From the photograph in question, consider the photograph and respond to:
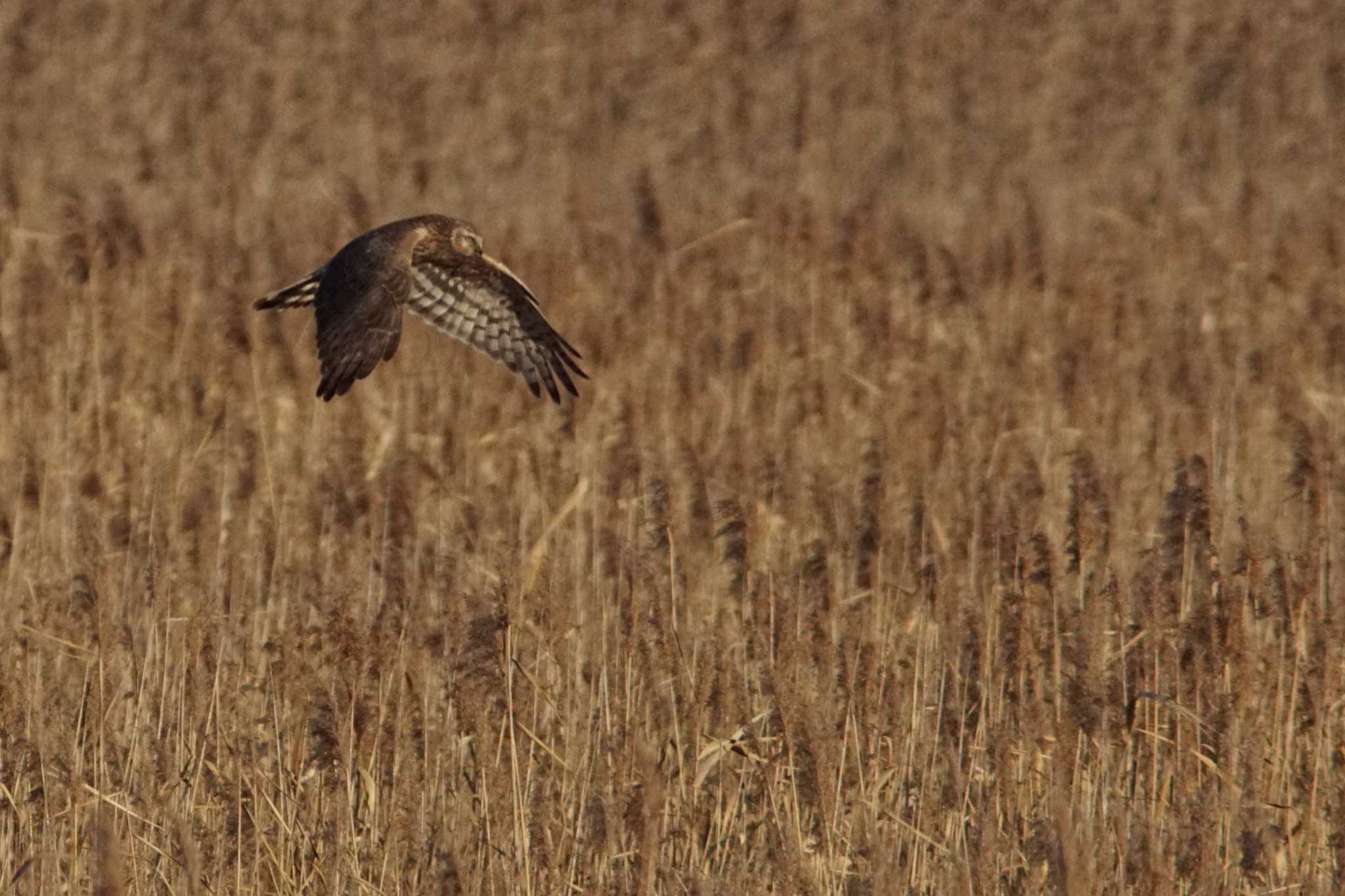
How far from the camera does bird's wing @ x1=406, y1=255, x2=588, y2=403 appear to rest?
4.88 metres

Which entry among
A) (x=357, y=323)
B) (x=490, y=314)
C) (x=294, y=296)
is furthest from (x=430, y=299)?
(x=357, y=323)

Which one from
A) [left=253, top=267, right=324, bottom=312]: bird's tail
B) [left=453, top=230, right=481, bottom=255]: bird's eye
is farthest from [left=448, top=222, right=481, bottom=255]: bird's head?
[left=253, top=267, right=324, bottom=312]: bird's tail

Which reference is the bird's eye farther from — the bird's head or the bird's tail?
the bird's tail

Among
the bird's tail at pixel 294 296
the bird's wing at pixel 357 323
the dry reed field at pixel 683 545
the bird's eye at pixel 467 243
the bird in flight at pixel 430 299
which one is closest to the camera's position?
the dry reed field at pixel 683 545

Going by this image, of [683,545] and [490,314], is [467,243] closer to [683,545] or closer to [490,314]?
[490,314]

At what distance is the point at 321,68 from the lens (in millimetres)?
11742

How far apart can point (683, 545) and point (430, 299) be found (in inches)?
36.8

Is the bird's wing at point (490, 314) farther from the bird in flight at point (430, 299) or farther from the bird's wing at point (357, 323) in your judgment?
the bird's wing at point (357, 323)

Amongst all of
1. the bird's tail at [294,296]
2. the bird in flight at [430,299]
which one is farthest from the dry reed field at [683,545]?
the bird in flight at [430,299]

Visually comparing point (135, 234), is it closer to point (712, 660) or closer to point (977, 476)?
point (977, 476)

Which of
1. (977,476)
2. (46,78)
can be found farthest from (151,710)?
(46,78)

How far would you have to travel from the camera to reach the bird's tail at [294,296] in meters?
4.74

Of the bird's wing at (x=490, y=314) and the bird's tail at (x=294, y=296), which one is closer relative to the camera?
the bird's tail at (x=294, y=296)

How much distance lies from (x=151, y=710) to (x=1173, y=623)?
1.77m
